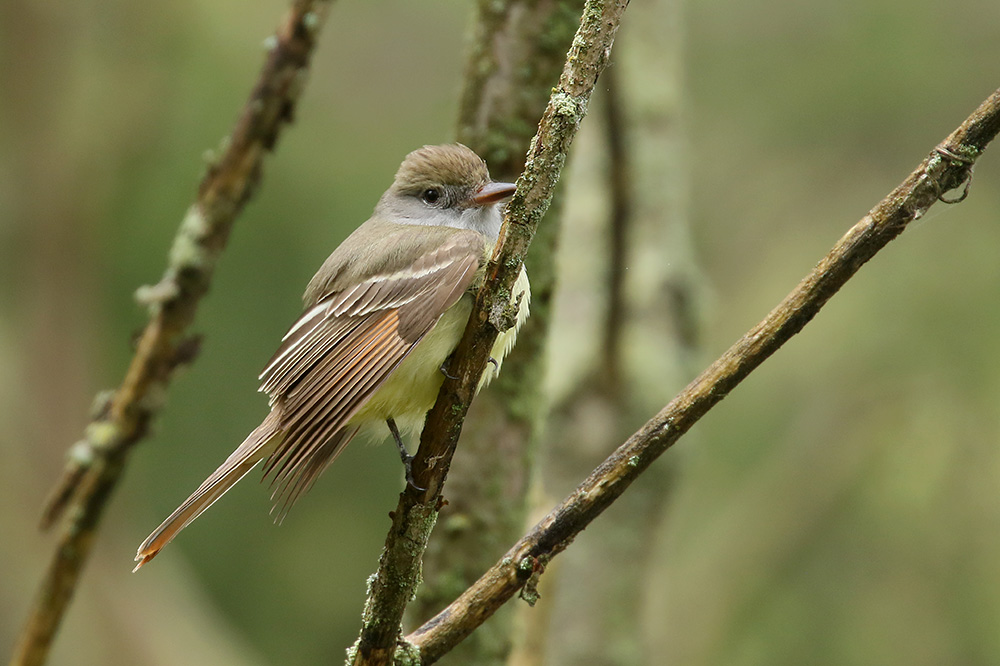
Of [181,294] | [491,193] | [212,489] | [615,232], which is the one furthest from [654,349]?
[212,489]

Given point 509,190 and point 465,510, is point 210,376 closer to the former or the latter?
point 465,510

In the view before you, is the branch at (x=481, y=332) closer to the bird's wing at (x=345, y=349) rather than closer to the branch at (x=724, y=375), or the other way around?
the branch at (x=724, y=375)

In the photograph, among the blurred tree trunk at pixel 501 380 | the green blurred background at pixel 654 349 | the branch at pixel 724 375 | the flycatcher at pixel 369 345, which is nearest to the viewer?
the branch at pixel 724 375

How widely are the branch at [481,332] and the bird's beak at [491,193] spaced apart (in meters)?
1.19

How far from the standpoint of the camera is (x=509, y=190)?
371 centimetres

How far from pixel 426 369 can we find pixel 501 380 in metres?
0.98

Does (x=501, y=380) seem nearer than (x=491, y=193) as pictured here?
No

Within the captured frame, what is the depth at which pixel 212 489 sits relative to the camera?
10.0 ft

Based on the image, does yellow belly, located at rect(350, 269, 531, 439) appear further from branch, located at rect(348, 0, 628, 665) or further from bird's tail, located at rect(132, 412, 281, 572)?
branch, located at rect(348, 0, 628, 665)

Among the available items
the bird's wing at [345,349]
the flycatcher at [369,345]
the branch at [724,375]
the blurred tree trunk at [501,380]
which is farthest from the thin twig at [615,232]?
the branch at [724,375]

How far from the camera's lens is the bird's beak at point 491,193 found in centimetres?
375

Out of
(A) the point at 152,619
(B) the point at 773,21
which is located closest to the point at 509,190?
(A) the point at 152,619

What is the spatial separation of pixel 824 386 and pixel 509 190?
12.4ft

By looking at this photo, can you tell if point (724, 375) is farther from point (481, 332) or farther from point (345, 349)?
point (345, 349)
